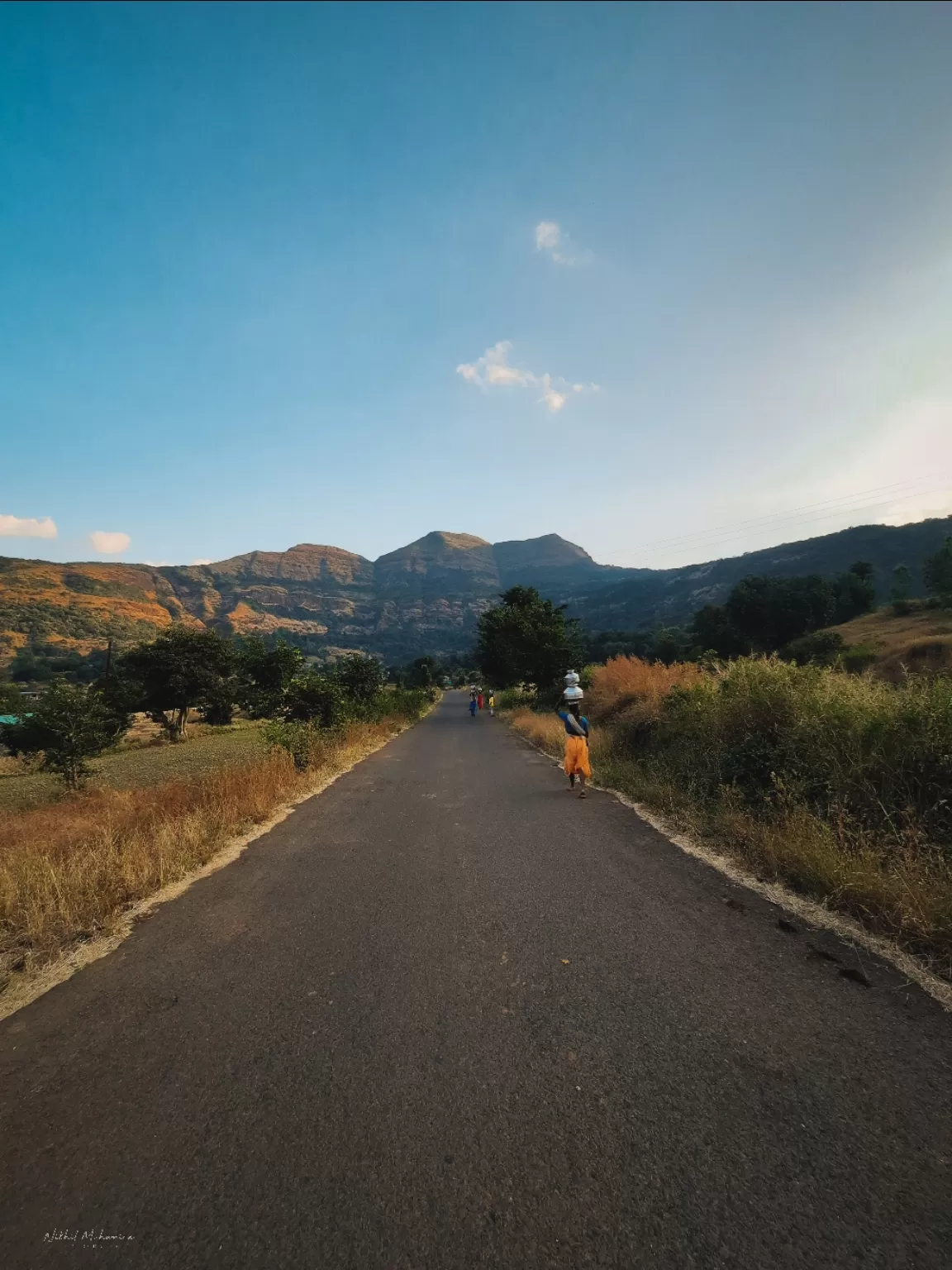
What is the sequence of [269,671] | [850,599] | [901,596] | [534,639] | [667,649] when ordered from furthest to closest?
[901,596] < [850,599] < [667,649] < [534,639] < [269,671]

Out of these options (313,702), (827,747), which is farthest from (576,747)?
(313,702)

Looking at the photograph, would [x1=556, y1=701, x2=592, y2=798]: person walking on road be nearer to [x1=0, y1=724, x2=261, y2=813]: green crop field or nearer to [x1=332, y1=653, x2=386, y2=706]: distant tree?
[x1=0, y1=724, x2=261, y2=813]: green crop field

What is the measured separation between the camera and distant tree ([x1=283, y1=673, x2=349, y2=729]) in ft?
51.8

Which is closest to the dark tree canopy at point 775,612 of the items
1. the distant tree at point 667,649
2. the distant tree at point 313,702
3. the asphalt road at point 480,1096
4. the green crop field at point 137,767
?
the distant tree at point 667,649

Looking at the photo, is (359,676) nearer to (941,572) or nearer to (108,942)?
(108,942)

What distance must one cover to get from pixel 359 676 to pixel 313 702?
9035 millimetres

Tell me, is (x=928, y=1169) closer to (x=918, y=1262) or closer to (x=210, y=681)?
(x=918, y=1262)

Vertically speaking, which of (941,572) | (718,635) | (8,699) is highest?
(941,572)

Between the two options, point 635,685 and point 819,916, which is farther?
point 635,685

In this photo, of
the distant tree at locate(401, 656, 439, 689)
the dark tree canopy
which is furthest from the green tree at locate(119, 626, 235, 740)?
the dark tree canopy

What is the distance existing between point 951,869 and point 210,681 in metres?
42.3

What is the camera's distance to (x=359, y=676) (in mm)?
25109

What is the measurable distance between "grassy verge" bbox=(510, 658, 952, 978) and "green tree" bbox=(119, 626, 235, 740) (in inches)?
1432

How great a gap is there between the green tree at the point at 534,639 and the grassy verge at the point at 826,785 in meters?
20.3
